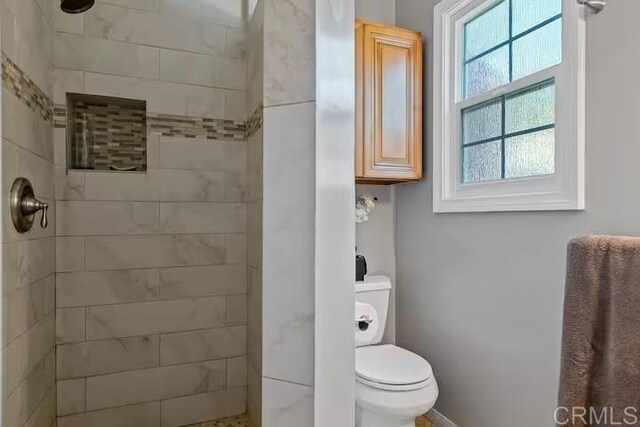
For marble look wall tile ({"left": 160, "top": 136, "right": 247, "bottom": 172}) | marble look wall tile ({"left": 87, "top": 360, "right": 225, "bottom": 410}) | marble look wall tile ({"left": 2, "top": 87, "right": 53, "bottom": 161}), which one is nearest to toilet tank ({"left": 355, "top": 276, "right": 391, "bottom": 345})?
marble look wall tile ({"left": 87, "top": 360, "right": 225, "bottom": 410})

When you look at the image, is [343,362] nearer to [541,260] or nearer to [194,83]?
[541,260]

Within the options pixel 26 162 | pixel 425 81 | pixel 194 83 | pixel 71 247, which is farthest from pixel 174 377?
pixel 425 81

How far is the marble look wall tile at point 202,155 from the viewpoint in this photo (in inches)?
70.7

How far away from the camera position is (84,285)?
1.68m

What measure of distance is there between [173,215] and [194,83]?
61 centimetres

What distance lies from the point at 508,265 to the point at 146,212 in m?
1.59

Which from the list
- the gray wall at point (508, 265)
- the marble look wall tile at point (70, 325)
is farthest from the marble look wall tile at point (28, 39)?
the gray wall at point (508, 265)

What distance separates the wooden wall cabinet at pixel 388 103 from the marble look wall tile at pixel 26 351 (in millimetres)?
1479

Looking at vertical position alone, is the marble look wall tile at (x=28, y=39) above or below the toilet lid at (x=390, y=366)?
above

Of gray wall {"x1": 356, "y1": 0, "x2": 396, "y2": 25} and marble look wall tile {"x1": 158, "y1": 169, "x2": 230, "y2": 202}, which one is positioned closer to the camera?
marble look wall tile {"x1": 158, "y1": 169, "x2": 230, "y2": 202}

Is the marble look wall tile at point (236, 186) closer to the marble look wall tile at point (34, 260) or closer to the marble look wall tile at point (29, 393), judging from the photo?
the marble look wall tile at point (34, 260)

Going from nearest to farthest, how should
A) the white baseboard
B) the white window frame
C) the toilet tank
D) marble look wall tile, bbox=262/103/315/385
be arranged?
1. marble look wall tile, bbox=262/103/315/385
2. the white window frame
3. the white baseboard
4. the toilet tank

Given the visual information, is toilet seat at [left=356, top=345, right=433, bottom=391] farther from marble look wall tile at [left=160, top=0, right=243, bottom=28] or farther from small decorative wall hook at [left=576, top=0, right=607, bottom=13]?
marble look wall tile at [left=160, top=0, right=243, bottom=28]

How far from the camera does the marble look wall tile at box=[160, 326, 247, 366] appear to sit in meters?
1.81
